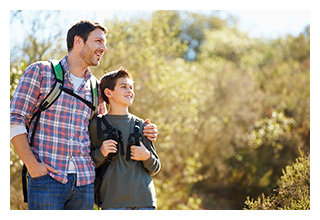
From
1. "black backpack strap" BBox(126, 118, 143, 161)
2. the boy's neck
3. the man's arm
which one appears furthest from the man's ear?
the man's arm

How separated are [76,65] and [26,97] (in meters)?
0.57

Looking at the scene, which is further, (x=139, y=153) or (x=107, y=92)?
(x=107, y=92)

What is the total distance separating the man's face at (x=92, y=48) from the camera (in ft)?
10.9

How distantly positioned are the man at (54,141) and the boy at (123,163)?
0.36 ft

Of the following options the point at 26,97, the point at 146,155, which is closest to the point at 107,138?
the point at 146,155

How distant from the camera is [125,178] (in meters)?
3.21

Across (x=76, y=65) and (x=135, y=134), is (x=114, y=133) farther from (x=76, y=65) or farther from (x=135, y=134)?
(x=76, y=65)

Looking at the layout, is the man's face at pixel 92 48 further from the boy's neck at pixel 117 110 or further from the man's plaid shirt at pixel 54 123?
the boy's neck at pixel 117 110

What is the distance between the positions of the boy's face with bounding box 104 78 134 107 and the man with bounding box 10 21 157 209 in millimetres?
232

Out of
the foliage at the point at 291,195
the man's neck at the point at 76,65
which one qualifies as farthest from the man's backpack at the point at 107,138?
the foliage at the point at 291,195

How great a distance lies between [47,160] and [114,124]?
2.09ft

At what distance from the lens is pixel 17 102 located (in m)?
2.92

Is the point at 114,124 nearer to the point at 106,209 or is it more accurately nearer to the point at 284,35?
the point at 106,209
